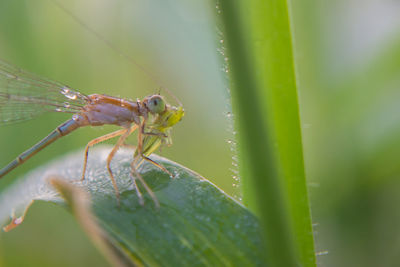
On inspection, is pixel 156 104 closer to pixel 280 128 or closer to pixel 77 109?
pixel 77 109

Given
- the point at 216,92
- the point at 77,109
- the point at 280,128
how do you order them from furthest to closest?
the point at 216,92 < the point at 77,109 < the point at 280,128

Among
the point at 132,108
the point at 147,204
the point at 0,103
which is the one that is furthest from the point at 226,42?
the point at 0,103

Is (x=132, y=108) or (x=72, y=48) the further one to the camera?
(x=72, y=48)

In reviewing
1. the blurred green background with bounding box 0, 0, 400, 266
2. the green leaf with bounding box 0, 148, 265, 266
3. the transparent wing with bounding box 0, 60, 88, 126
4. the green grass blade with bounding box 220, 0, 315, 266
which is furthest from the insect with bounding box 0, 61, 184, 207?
the green grass blade with bounding box 220, 0, 315, 266

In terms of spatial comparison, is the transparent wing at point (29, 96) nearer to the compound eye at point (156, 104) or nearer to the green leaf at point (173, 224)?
the compound eye at point (156, 104)

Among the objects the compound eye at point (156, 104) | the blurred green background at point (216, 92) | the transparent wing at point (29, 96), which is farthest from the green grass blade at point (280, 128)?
the transparent wing at point (29, 96)

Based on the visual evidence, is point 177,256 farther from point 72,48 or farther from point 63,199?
point 72,48

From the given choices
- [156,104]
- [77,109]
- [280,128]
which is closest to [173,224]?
[280,128]
